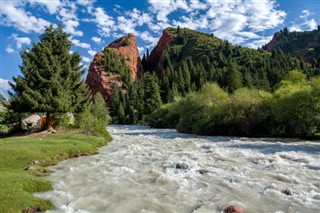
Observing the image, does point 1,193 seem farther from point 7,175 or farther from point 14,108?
point 14,108

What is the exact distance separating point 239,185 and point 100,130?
28734 millimetres

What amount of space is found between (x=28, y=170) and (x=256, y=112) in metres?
35.6

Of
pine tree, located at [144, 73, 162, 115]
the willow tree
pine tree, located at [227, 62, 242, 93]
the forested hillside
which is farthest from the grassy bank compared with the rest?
pine tree, located at [227, 62, 242, 93]

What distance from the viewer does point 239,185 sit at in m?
13.9

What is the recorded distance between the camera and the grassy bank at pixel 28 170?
10.9m

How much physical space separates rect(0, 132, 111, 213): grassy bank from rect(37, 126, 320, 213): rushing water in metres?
0.86

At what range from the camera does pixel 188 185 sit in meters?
14.1

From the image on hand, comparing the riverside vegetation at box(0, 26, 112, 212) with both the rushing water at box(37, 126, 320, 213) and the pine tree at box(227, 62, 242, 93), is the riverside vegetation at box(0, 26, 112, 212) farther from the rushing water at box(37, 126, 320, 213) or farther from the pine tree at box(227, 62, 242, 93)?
the pine tree at box(227, 62, 242, 93)

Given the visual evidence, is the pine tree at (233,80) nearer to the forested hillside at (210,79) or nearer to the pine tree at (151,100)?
the forested hillside at (210,79)

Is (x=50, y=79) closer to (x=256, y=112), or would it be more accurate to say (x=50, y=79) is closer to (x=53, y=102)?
(x=53, y=102)

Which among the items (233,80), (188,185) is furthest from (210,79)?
(188,185)

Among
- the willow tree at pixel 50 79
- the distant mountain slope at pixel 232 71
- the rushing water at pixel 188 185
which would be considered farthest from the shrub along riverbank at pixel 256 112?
the distant mountain slope at pixel 232 71

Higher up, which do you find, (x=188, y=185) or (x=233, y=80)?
(x=233, y=80)

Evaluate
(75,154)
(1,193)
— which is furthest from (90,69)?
(1,193)
